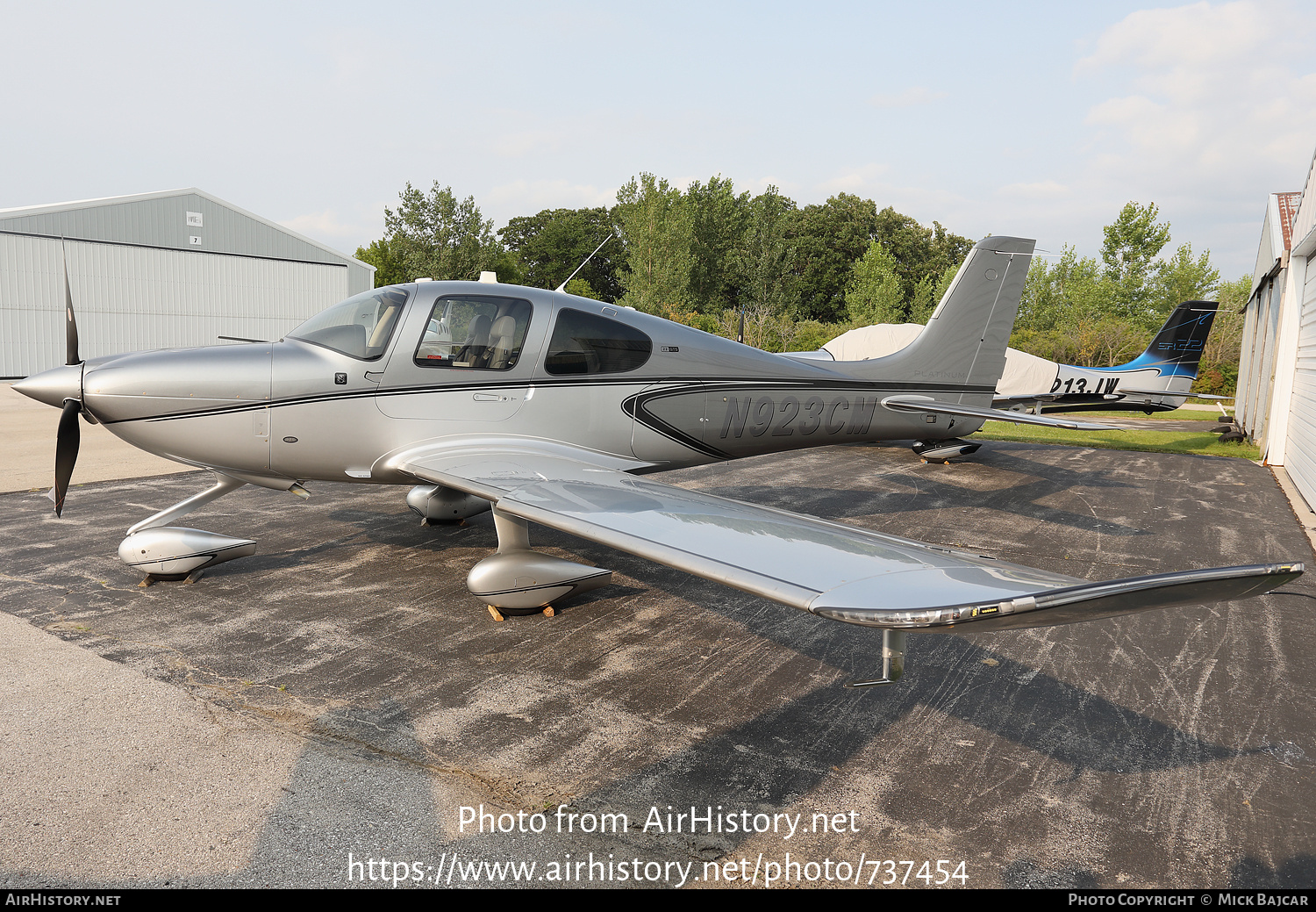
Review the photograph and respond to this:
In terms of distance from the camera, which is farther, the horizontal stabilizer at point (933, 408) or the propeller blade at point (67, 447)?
the horizontal stabilizer at point (933, 408)

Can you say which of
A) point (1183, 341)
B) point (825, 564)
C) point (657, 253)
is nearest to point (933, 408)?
point (825, 564)

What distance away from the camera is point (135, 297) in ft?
96.1

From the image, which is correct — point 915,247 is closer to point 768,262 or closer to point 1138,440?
point 768,262

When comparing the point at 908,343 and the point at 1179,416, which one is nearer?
the point at 908,343

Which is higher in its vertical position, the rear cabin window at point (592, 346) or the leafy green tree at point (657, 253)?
the leafy green tree at point (657, 253)

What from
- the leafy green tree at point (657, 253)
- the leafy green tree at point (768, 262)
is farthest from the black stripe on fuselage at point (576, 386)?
the leafy green tree at point (768, 262)

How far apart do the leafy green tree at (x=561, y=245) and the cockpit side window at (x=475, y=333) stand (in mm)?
60786

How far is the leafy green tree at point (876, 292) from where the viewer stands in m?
45.7

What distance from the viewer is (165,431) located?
229 inches

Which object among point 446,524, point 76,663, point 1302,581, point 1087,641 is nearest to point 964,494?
point 1302,581

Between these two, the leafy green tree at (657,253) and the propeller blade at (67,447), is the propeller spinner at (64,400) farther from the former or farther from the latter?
the leafy green tree at (657,253)

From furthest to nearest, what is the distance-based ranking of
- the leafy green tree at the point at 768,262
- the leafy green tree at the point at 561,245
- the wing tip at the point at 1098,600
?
the leafy green tree at the point at 561,245
the leafy green tree at the point at 768,262
the wing tip at the point at 1098,600

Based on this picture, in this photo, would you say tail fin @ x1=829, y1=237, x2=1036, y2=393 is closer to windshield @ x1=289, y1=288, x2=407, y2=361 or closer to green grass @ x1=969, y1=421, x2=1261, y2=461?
windshield @ x1=289, y1=288, x2=407, y2=361

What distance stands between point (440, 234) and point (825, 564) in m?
42.9
